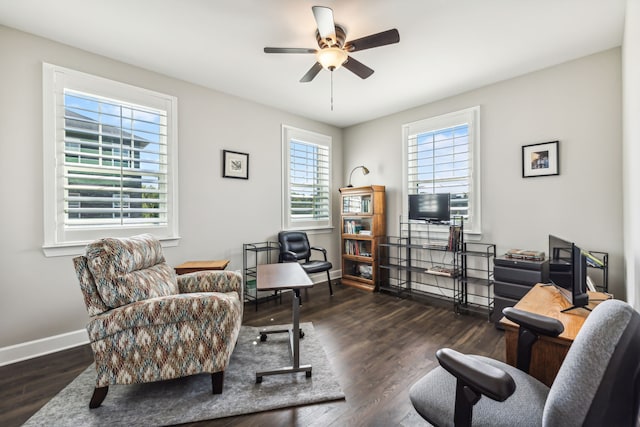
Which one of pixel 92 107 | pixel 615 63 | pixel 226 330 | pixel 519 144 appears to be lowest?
pixel 226 330

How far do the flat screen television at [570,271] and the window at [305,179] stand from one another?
10.4 ft

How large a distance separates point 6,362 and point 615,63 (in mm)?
6041

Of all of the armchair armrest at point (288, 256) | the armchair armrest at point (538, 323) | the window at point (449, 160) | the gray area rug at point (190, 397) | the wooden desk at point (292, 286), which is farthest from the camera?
the armchair armrest at point (288, 256)

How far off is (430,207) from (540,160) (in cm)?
129

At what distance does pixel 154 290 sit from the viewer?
2.02 metres

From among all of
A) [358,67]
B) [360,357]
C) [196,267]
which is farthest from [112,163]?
[360,357]

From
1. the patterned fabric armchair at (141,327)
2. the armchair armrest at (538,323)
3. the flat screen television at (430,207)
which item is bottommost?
the patterned fabric armchair at (141,327)

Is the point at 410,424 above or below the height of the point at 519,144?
below

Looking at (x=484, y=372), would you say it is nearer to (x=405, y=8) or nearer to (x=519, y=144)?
(x=405, y=8)

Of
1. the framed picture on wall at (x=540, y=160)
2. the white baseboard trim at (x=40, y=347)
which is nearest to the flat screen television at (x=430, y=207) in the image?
the framed picture on wall at (x=540, y=160)

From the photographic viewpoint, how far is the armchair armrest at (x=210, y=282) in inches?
96.6

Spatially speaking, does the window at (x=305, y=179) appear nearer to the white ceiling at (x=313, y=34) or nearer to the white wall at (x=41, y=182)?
the white wall at (x=41, y=182)

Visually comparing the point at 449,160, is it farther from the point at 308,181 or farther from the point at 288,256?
the point at 288,256

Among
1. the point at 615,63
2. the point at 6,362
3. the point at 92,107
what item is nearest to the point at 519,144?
the point at 615,63
